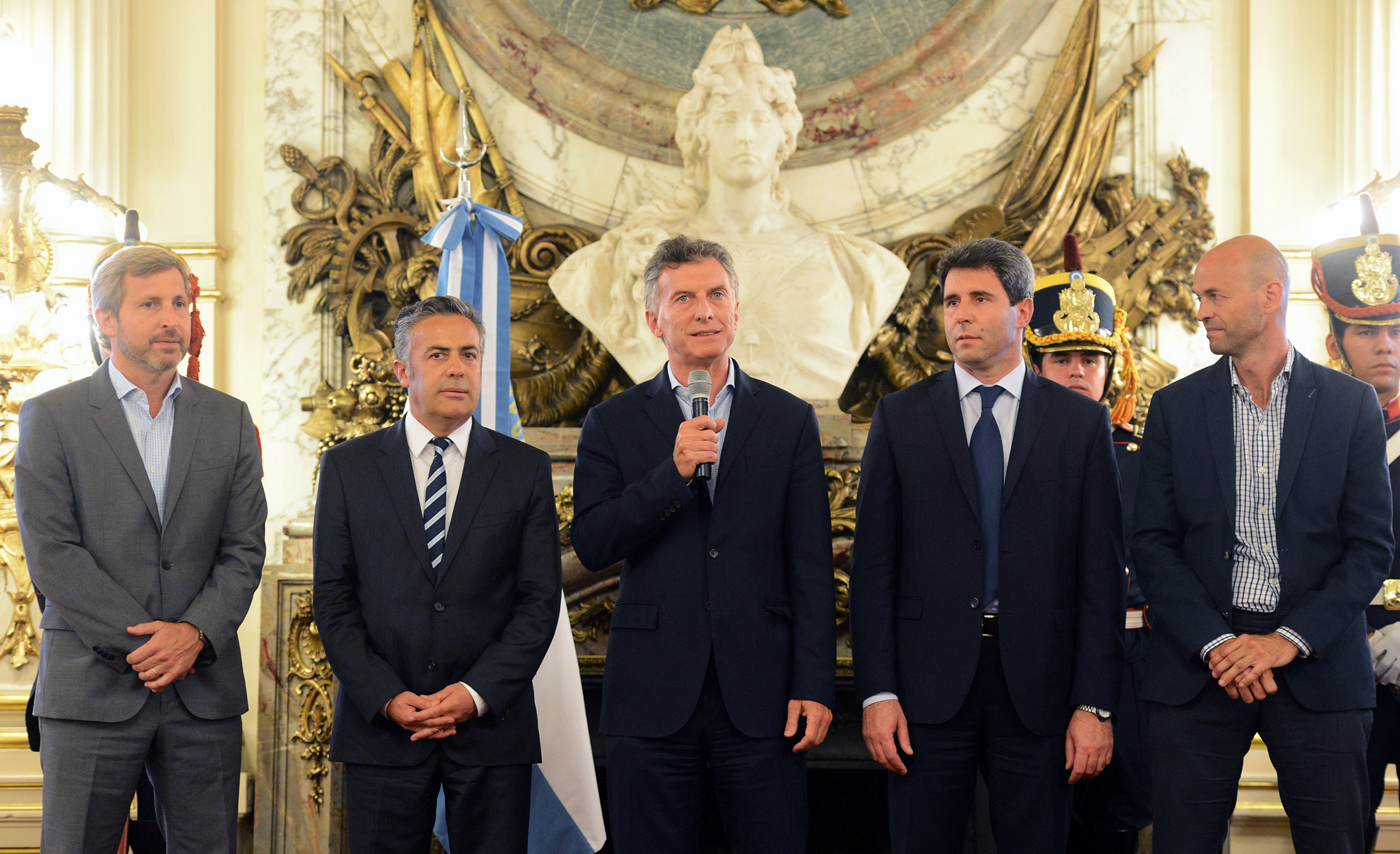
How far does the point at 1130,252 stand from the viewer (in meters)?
4.73

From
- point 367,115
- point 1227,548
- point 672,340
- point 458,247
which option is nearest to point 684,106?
point 458,247

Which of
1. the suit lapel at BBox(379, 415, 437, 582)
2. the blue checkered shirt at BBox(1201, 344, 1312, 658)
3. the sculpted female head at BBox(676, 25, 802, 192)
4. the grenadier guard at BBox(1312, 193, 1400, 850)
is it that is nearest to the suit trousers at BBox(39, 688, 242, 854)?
the suit lapel at BBox(379, 415, 437, 582)

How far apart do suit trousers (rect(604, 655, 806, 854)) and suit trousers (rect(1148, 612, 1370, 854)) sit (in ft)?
2.77

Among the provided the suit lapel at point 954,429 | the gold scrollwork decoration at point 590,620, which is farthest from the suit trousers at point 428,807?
the gold scrollwork decoration at point 590,620

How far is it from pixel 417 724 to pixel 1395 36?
482cm

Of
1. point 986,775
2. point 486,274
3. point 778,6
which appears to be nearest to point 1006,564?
point 986,775

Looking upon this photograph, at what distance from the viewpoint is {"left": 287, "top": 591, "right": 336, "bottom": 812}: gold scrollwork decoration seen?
391cm

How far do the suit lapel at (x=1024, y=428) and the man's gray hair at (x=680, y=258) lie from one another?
0.69 meters

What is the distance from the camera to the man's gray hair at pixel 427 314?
2.67 meters

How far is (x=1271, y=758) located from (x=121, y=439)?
8.96ft

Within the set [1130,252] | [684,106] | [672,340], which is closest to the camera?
[672,340]

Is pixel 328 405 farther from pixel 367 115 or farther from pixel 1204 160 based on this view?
pixel 1204 160

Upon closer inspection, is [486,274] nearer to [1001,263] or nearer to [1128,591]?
[1001,263]

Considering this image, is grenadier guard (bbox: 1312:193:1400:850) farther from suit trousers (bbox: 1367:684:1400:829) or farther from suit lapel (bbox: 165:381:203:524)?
suit lapel (bbox: 165:381:203:524)
